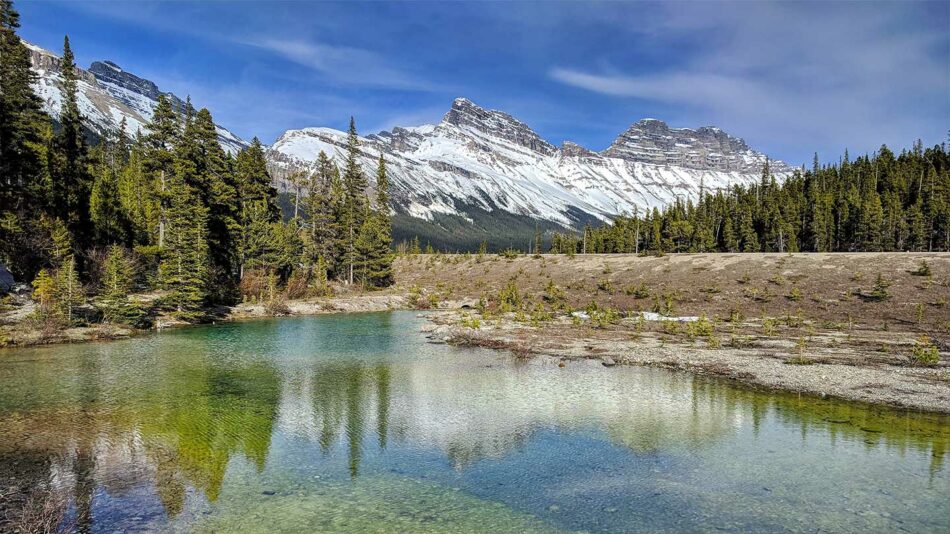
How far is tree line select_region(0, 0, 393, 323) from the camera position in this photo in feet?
173

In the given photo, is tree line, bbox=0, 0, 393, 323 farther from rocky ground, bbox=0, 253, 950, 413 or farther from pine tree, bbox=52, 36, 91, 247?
rocky ground, bbox=0, 253, 950, 413

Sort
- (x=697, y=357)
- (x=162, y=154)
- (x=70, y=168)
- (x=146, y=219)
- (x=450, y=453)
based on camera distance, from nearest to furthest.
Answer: (x=450, y=453) → (x=697, y=357) → (x=70, y=168) → (x=162, y=154) → (x=146, y=219)

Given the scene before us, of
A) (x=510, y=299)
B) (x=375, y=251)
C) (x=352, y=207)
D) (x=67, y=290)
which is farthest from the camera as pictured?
(x=352, y=207)

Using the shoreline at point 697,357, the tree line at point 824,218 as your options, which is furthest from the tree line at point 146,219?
the tree line at point 824,218

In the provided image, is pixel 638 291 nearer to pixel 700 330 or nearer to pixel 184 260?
pixel 700 330

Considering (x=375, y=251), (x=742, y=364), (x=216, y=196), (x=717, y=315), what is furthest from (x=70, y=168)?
(x=717, y=315)

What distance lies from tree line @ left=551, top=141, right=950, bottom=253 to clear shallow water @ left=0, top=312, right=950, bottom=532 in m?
93.0

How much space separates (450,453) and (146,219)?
7962cm

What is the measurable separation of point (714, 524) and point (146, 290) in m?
71.5

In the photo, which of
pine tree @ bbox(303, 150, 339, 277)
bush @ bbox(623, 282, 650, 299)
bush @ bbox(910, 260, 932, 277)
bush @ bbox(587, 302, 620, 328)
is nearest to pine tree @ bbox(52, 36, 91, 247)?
pine tree @ bbox(303, 150, 339, 277)

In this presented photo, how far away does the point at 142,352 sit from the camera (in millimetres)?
41500

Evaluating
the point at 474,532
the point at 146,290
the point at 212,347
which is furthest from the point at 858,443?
the point at 146,290

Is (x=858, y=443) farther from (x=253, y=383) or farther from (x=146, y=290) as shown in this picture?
(x=146, y=290)

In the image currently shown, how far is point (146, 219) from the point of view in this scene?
266ft
